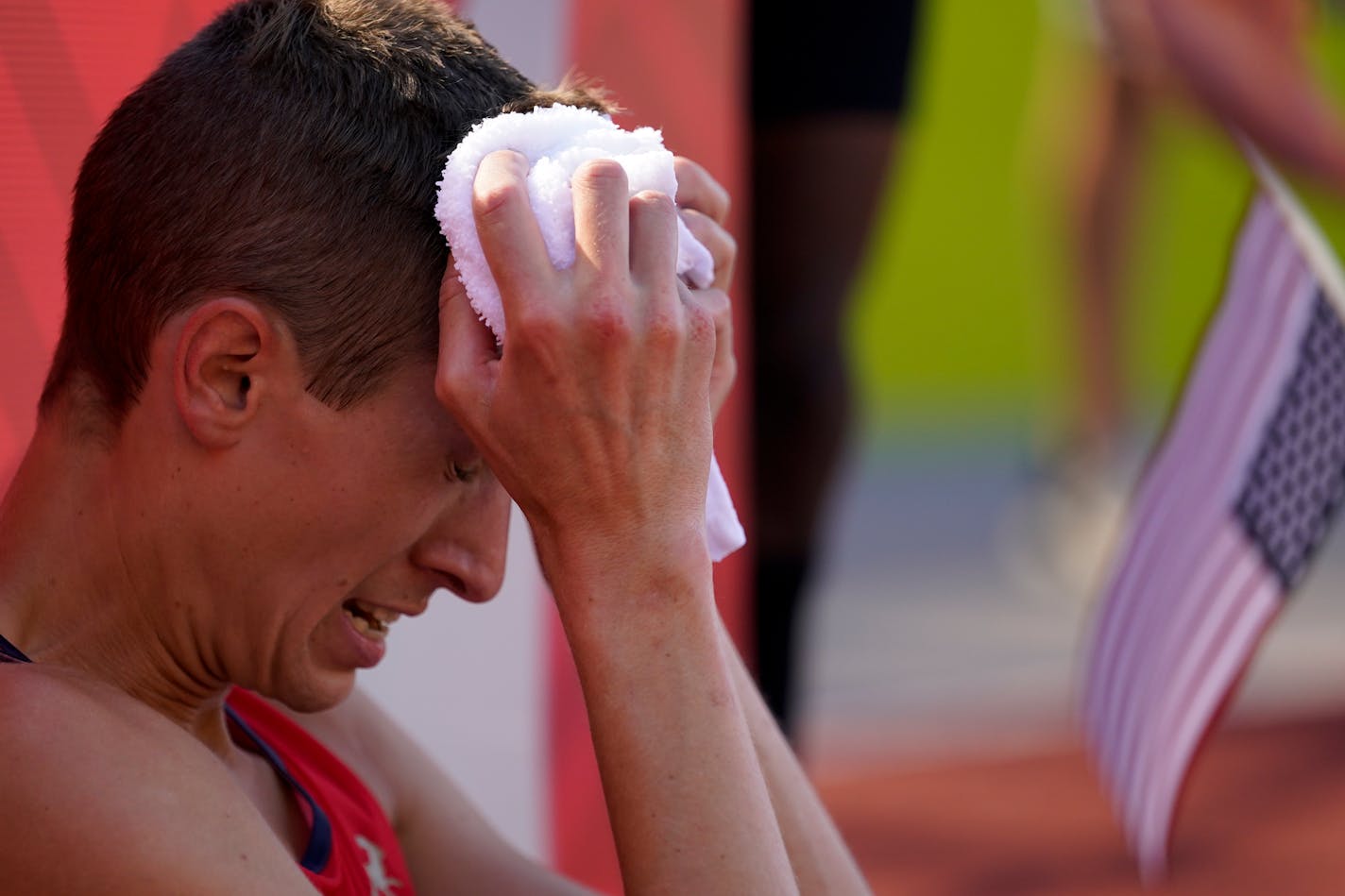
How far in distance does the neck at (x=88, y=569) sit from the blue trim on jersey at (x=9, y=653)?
0.03 meters

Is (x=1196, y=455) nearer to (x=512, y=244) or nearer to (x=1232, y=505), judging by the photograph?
(x=1232, y=505)

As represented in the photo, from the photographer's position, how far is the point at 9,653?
1168mm

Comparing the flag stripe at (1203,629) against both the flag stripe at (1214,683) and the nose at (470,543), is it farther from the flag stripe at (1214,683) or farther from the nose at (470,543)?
the nose at (470,543)

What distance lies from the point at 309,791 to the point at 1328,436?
5.08 feet

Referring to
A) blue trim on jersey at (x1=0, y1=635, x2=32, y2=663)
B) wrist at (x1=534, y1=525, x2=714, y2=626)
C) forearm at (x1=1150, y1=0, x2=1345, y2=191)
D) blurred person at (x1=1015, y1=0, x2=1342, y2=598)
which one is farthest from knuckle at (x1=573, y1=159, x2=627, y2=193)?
blurred person at (x1=1015, y1=0, x2=1342, y2=598)

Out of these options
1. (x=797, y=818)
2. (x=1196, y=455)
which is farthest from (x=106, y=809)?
(x=1196, y=455)

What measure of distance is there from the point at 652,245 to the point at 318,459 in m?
0.28

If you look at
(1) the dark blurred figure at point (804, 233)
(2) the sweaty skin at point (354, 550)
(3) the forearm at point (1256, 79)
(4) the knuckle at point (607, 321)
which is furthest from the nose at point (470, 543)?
(3) the forearm at point (1256, 79)

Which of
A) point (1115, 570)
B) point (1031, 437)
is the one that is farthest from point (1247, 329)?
point (1031, 437)

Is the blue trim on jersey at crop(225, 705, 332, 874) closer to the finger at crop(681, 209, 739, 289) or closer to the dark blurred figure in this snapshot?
the finger at crop(681, 209, 739, 289)

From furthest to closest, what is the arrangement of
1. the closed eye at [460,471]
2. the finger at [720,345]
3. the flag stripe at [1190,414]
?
the flag stripe at [1190,414] → the finger at [720,345] → the closed eye at [460,471]

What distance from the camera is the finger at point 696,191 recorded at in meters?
1.48

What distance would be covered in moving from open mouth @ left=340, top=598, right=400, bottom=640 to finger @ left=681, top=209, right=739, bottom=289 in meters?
0.39

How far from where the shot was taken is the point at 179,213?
1204mm
